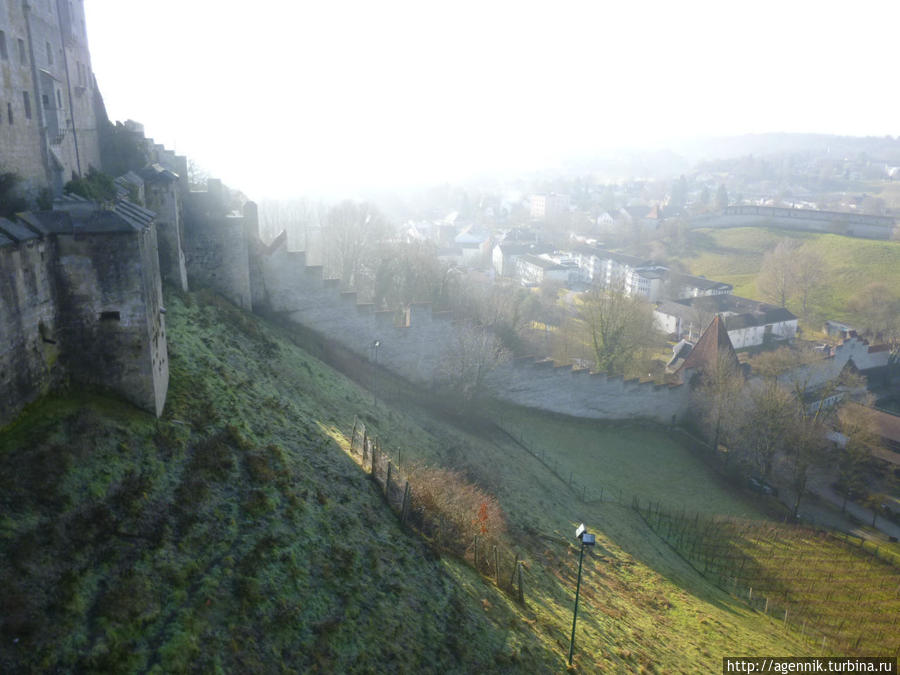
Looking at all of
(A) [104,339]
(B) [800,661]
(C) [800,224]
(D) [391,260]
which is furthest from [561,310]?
(C) [800,224]

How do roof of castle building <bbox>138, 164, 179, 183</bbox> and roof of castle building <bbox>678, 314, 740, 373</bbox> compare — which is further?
roof of castle building <bbox>678, 314, 740, 373</bbox>

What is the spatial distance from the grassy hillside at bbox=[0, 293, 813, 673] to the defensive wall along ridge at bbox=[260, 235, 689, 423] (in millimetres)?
5659

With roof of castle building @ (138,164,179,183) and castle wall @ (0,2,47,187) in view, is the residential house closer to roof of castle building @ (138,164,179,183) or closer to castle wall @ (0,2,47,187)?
roof of castle building @ (138,164,179,183)

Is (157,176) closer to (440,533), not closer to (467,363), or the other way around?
(440,533)

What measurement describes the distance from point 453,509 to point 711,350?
25311mm

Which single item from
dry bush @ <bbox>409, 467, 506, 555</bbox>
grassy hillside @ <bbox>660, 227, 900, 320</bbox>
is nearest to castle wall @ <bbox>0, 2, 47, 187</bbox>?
dry bush @ <bbox>409, 467, 506, 555</bbox>

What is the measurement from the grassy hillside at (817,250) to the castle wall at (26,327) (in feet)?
238

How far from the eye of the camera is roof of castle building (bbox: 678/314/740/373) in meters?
33.9

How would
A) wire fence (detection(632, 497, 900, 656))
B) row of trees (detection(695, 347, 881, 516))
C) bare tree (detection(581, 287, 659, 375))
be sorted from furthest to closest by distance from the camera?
1. bare tree (detection(581, 287, 659, 375))
2. row of trees (detection(695, 347, 881, 516))
3. wire fence (detection(632, 497, 900, 656))

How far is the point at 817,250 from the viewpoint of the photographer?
276ft

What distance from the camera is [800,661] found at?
16.2 metres

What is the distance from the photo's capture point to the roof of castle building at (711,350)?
111 ft

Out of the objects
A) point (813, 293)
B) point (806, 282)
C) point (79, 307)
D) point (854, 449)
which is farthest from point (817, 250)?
point (79, 307)

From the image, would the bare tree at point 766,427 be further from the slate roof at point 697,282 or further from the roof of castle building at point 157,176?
the slate roof at point 697,282
